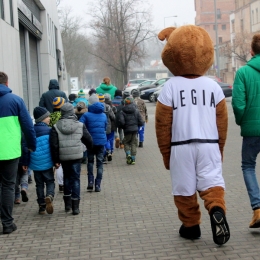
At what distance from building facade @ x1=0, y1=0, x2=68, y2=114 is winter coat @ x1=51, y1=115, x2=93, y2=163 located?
561 cm

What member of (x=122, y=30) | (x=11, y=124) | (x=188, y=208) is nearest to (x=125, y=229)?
(x=188, y=208)

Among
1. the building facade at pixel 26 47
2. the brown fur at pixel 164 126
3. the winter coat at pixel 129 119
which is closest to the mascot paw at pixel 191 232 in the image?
the brown fur at pixel 164 126

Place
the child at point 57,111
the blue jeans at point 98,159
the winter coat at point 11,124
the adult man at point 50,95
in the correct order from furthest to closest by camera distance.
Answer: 1. the adult man at point 50,95
2. the blue jeans at point 98,159
3. the child at point 57,111
4. the winter coat at point 11,124

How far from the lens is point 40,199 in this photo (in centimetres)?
803

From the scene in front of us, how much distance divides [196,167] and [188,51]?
44.7 inches

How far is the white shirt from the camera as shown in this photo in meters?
5.83

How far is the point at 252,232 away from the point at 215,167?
3.17 ft

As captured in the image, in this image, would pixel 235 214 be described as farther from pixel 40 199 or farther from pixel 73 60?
pixel 73 60

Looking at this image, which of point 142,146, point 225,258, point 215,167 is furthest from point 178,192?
point 142,146

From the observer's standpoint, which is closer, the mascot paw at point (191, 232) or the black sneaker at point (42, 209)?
the mascot paw at point (191, 232)

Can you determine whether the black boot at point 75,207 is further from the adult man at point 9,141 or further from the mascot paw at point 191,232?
the mascot paw at point 191,232

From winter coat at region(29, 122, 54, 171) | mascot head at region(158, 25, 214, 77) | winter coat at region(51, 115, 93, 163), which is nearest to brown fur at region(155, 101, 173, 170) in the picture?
mascot head at region(158, 25, 214, 77)

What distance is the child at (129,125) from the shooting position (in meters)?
13.2

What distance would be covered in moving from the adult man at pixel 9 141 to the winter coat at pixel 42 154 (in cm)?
79
